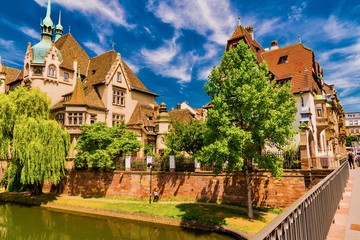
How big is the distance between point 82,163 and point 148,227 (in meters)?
13.1

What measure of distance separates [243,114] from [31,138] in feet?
68.0

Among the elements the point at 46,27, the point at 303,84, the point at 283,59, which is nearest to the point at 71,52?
the point at 46,27

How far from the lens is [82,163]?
2914 cm

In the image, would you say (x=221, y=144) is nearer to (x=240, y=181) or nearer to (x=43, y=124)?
(x=240, y=181)

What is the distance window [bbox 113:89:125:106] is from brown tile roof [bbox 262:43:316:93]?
2092cm

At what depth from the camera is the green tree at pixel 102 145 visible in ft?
88.6

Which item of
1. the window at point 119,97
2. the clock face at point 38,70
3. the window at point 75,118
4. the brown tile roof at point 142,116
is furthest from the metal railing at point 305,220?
the clock face at point 38,70

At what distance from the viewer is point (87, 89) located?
3850 centimetres

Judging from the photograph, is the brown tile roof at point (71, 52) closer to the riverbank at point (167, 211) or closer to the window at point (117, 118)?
the window at point (117, 118)

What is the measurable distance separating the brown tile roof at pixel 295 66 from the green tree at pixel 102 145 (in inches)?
739

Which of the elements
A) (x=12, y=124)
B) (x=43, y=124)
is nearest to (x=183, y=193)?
(x=43, y=124)

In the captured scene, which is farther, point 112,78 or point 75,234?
point 112,78

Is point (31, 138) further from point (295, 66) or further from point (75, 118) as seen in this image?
point (295, 66)

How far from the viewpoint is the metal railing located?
311 cm
